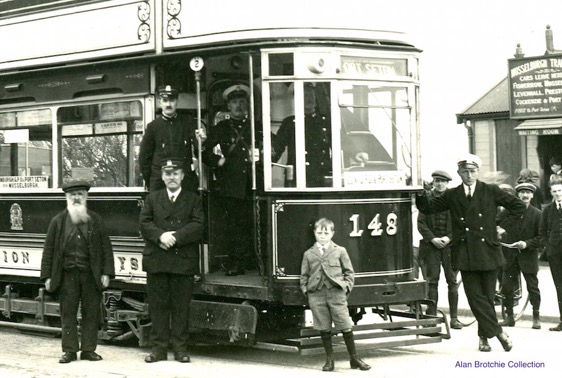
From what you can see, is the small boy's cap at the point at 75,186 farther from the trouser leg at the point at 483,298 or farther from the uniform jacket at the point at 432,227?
the uniform jacket at the point at 432,227

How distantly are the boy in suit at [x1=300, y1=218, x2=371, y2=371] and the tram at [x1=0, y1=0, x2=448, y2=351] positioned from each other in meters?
0.23

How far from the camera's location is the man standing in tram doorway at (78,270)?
418 inches

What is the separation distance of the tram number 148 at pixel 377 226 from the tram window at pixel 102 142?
2.47 meters

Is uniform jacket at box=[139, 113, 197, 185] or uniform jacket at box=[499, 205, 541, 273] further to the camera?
uniform jacket at box=[499, 205, 541, 273]

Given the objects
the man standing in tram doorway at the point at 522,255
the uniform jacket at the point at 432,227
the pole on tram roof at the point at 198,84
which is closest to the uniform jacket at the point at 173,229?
the pole on tram roof at the point at 198,84

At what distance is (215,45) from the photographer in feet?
34.5

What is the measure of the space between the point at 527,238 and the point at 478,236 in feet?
8.01

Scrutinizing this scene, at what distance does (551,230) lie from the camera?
1273cm

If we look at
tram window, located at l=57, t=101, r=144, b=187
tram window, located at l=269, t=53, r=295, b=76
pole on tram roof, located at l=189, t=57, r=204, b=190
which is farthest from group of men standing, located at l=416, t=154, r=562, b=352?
tram window, located at l=57, t=101, r=144, b=187

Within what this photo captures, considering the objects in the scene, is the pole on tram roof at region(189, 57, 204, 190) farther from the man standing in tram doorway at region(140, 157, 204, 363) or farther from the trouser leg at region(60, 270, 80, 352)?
the trouser leg at region(60, 270, 80, 352)

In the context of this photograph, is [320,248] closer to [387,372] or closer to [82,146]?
[387,372]

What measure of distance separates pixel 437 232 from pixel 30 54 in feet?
16.9

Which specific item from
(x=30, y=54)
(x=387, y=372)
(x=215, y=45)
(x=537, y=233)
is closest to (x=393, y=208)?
(x=387, y=372)

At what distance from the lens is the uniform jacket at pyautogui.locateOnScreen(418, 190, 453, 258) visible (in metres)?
12.9
